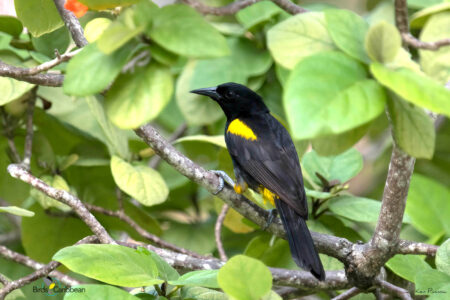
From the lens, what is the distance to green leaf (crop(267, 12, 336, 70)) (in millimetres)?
1373

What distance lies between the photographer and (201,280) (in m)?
1.52

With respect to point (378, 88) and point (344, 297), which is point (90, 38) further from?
point (344, 297)

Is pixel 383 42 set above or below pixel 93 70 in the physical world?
above

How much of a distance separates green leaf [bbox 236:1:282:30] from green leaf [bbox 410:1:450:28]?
0.71 meters

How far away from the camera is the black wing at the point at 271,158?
7.83 feet

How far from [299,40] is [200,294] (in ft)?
2.50

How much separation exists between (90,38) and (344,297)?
47.7 inches

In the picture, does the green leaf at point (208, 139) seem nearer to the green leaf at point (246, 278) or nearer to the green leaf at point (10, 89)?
the green leaf at point (10, 89)

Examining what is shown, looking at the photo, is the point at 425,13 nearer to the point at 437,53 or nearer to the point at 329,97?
the point at 437,53

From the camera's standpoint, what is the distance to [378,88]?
3.88ft

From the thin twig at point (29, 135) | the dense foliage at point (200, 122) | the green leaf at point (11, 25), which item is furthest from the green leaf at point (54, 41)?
the thin twig at point (29, 135)

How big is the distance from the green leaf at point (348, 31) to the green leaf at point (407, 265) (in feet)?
3.49

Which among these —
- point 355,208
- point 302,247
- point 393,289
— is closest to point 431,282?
point 393,289

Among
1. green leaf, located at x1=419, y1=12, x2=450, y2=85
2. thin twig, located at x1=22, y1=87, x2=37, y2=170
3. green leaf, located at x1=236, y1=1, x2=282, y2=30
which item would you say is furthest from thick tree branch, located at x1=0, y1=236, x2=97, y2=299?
green leaf, located at x1=419, y1=12, x2=450, y2=85
